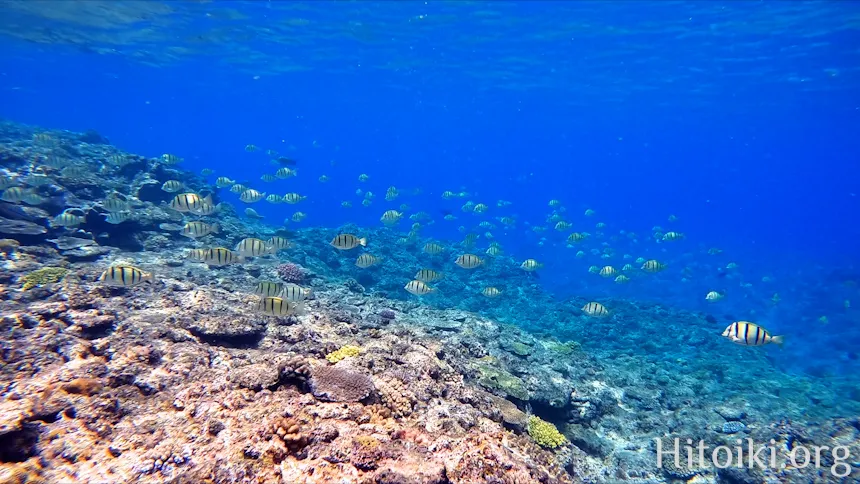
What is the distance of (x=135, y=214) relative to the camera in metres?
11.6

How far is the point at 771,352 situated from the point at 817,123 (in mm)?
48255

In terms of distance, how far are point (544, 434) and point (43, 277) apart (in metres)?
9.02

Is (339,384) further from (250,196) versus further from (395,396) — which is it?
(250,196)

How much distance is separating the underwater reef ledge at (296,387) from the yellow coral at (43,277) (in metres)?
0.05

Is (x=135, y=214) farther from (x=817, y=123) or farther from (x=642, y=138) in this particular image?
(x=642, y=138)

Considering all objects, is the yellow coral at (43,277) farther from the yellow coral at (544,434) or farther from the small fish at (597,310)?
the small fish at (597,310)

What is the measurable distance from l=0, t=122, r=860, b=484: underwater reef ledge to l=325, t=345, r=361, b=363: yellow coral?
0.03 metres

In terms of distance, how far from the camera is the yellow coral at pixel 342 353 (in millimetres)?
5527

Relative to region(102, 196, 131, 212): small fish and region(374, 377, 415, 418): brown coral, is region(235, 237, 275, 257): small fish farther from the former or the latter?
region(102, 196, 131, 212): small fish

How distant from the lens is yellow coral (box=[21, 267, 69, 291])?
6.87 m

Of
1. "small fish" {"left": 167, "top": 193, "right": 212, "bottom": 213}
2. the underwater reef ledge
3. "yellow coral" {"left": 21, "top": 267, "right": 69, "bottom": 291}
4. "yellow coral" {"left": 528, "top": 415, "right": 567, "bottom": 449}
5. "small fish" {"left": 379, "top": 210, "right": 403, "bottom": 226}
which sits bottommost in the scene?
"yellow coral" {"left": 528, "top": 415, "right": 567, "bottom": 449}

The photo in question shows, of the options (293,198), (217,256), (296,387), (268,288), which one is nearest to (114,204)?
(293,198)

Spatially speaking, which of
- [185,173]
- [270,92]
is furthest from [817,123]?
[270,92]

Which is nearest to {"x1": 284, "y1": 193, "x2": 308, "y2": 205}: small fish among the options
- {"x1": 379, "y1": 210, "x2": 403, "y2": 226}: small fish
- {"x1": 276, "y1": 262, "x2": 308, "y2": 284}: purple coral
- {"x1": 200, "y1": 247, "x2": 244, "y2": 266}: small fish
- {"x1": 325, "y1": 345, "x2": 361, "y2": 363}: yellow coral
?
{"x1": 276, "y1": 262, "x2": 308, "y2": 284}: purple coral
